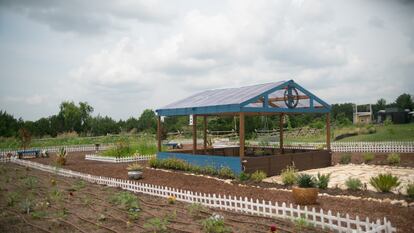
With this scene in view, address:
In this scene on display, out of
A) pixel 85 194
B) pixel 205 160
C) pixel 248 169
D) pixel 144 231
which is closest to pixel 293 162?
pixel 248 169

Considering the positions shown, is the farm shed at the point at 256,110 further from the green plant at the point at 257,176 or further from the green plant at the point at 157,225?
the green plant at the point at 157,225

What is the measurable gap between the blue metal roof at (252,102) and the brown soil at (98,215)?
5.78 metres

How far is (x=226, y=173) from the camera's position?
46.6ft

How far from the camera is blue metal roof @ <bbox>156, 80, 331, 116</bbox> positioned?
48.2ft

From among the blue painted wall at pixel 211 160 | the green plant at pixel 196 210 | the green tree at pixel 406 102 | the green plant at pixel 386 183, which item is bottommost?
the green plant at pixel 196 210

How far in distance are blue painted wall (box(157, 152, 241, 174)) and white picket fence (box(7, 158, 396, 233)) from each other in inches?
157

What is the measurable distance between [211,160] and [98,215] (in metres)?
7.59

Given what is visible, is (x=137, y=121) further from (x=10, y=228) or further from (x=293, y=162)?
(x=10, y=228)

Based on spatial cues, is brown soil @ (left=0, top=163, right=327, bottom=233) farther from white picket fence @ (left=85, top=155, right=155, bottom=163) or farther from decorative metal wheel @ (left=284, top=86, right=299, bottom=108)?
white picket fence @ (left=85, top=155, right=155, bottom=163)

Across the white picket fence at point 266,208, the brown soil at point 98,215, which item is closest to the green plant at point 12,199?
the brown soil at point 98,215

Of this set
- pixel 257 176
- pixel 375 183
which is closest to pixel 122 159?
pixel 257 176

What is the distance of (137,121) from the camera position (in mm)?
63000

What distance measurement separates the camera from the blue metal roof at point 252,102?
48.2 feet

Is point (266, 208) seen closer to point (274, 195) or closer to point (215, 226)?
point (274, 195)
